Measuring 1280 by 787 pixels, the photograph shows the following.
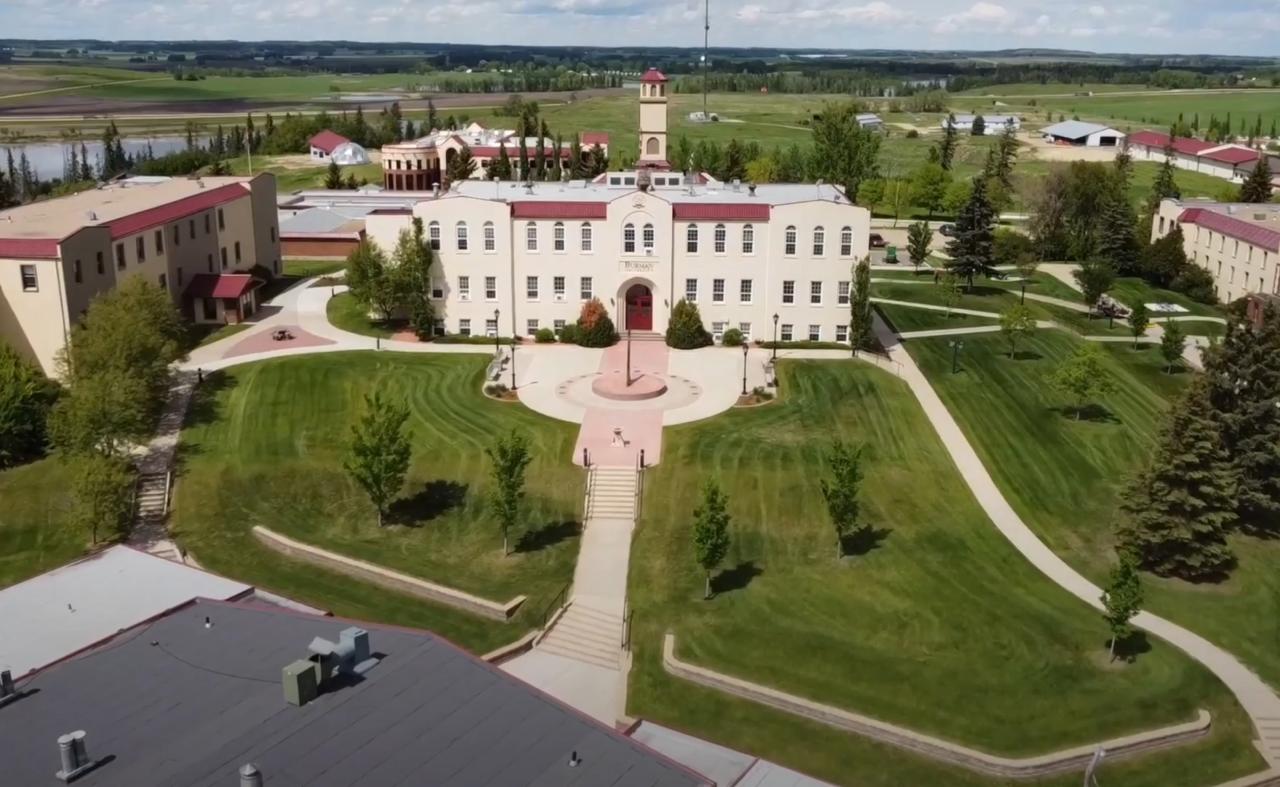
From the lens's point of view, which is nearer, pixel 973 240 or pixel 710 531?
pixel 710 531

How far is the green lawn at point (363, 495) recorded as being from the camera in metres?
37.3

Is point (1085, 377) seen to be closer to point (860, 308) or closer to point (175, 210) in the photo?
point (860, 308)

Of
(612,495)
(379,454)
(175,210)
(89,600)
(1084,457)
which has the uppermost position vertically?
(175,210)

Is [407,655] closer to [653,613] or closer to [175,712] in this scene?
[175,712]

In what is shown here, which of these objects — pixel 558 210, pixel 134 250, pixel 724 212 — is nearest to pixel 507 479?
pixel 558 210

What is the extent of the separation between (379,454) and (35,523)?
523 inches

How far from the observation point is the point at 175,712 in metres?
19.7

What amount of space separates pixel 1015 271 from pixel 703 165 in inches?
1714

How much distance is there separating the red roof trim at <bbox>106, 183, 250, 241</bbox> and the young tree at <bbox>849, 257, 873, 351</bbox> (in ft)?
119

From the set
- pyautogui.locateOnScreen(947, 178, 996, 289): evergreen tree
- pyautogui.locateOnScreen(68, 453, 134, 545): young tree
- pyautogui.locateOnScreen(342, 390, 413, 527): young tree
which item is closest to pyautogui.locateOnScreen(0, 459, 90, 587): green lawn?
pyautogui.locateOnScreen(68, 453, 134, 545): young tree

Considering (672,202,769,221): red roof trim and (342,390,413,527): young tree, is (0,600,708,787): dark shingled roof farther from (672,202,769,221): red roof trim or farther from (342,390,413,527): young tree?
(672,202,769,221): red roof trim

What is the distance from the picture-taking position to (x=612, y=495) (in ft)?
141

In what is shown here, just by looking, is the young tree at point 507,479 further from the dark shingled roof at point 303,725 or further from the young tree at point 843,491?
the dark shingled roof at point 303,725

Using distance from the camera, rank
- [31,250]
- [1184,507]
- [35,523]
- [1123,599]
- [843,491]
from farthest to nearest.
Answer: [31,250] → [35,523] → [1184,507] → [843,491] → [1123,599]
